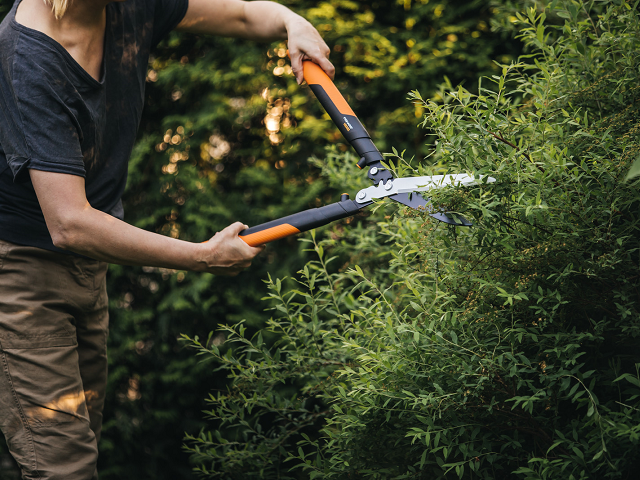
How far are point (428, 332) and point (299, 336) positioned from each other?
57 centimetres

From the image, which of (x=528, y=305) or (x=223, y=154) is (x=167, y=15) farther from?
(x=528, y=305)

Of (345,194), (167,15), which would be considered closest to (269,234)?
(345,194)

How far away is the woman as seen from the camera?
133cm

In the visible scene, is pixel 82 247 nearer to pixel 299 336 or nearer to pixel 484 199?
pixel 299 336

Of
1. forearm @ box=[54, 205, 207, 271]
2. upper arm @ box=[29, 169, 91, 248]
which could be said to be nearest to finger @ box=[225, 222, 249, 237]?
forearm @ box=[54, 205, 207, 271]

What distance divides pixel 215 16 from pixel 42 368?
52.8 inches

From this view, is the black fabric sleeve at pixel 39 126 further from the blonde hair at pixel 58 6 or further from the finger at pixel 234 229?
the finger at pixel 234 229

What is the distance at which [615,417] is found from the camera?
3.51ft

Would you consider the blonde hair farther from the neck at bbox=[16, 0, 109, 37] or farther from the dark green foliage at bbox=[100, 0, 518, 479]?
the dark green foliage at bbox=[100, 0, 518, 479]

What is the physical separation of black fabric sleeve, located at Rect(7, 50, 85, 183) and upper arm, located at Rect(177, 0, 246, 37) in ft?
2.39

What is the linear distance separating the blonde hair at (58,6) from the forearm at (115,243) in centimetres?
53

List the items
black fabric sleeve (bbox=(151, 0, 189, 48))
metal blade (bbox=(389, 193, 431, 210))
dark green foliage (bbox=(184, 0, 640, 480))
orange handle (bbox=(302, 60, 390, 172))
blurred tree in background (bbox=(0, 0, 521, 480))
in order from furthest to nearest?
blurred tree in background (bbox=(0, 0, 521, 480)), black fabric sleeve (bbox=(151, 0, 189, 48)), orange handle (bbox=(302, 60, 390, 172)), metal blade (bbox=(389, 193, 431, 210)), dark green foliage (bbox=(184, 0, 640, 480))

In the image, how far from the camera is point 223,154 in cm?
296

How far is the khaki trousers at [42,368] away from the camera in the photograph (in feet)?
4.83
